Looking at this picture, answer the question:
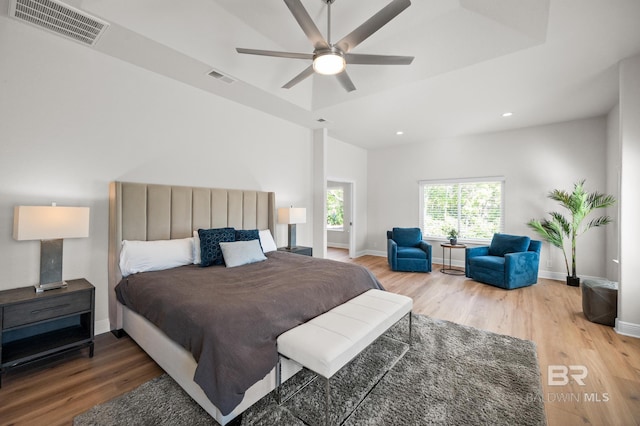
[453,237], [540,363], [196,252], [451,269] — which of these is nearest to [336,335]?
[540,363]

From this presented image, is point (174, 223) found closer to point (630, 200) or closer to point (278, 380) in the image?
point (278, 380)

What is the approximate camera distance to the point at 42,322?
2.14m

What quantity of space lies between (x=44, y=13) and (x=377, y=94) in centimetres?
351

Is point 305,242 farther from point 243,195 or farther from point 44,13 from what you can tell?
point 44,13

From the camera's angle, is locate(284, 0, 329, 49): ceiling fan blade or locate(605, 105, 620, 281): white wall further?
locate(605, 105, 620, 281): white wall

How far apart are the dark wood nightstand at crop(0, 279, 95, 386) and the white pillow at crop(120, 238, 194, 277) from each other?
373mm

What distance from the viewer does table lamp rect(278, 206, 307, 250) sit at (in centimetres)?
451

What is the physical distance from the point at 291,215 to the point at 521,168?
4.65 metres

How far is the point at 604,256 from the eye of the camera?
15.0ft

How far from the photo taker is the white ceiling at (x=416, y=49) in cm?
245

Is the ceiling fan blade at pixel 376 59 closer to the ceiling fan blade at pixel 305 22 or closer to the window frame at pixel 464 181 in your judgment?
the ceiling fan blade at pixel 305 22

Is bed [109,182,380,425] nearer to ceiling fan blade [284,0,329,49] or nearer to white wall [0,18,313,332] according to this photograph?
white wall [0,18,313,332]

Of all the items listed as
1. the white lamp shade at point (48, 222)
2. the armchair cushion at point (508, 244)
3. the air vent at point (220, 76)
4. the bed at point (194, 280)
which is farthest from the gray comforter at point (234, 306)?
the armchair cushion at point (508, 244)

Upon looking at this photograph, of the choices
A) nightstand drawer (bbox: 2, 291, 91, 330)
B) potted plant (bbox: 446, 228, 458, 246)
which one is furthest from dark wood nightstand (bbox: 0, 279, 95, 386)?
potted plant (bbox: 446, 228, 458, 246)
